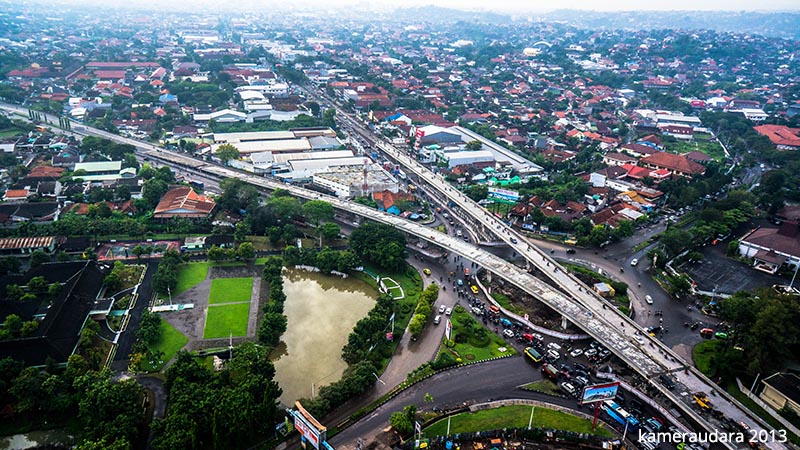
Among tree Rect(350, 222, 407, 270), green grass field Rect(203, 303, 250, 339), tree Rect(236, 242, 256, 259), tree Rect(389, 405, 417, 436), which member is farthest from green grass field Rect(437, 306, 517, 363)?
tree Rect(236, 242, 256, 259)

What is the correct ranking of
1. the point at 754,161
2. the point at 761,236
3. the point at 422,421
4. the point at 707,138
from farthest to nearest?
1. the point at 707,138
2. the point at 754,161
3. the point at 761,236
4. the point at 422,421

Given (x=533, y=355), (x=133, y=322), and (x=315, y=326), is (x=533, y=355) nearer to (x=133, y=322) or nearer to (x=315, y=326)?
(x=315, y=326)

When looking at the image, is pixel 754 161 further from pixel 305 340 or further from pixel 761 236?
pixel 305 340

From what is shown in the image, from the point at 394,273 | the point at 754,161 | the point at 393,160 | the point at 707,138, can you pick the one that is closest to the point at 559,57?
the point at 707,138

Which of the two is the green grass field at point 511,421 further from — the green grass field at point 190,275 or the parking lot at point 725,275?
the green grass field at point 190,275

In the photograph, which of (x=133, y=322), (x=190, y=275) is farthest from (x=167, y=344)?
(x=190, y=275)
